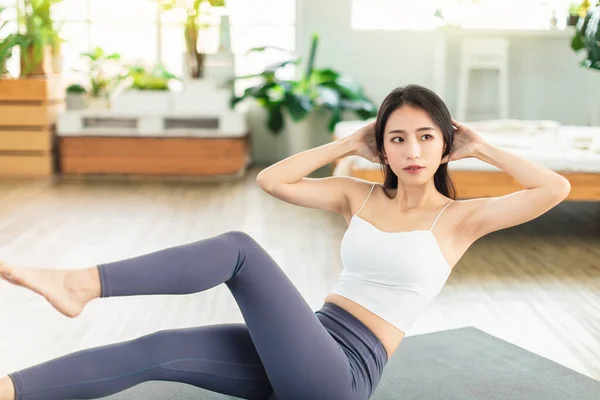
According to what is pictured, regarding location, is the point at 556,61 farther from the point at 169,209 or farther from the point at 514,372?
the point at 514,372

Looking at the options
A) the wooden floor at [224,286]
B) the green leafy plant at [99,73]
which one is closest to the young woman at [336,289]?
the wooden floor at [224,286]

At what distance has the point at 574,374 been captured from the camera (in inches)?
88.4

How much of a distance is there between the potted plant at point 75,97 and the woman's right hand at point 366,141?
15.1 feet

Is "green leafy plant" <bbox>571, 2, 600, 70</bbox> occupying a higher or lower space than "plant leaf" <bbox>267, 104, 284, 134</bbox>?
higher

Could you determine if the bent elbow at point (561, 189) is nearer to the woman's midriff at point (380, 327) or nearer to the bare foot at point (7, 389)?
the woman's midriff at point (380, 327)

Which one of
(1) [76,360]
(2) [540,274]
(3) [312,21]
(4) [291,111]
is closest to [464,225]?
(1) [76,360]

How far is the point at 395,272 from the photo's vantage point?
169 cm

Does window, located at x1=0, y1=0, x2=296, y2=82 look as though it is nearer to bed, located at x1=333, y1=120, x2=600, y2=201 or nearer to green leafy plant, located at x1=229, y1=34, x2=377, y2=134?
green leafy plant, located at x1=229, y1=34, x2=377, y2=134

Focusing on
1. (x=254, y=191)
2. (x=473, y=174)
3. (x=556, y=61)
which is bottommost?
(x=254, y=191)

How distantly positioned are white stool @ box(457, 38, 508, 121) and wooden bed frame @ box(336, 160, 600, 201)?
8.87 ft

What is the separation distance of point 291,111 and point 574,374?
4108 mm

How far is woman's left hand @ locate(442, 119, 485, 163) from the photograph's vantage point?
1799mm

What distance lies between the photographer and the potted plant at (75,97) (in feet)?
19.9

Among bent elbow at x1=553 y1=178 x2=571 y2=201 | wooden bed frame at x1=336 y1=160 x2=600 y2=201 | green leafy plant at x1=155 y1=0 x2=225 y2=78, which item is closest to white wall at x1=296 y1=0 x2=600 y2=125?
green leafy plant at x1=155 y1=0 x2=225 y2=78
